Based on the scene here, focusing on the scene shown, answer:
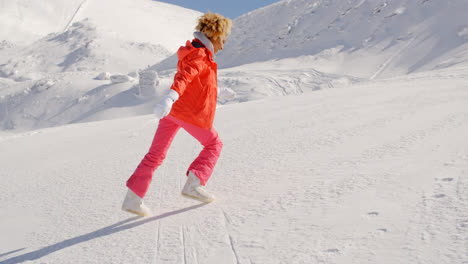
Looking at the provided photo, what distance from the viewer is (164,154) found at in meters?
2.08

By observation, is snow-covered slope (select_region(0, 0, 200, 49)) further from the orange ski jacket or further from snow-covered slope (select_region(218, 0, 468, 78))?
the orange ski jacket

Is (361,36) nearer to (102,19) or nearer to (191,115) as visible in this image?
(191,115)

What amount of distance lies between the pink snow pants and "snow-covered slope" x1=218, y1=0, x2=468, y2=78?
10262 mm

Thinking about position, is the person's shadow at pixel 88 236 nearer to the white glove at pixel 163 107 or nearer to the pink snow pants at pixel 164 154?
the pink snow pants at pixel 164 154

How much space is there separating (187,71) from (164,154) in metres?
0.48

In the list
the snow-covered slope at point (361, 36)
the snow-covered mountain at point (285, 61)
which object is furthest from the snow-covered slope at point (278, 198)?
the snow-covered slope at point (361, 36)

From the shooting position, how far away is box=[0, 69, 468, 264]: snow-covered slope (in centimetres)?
144

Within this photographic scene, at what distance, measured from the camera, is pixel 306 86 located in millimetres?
12531

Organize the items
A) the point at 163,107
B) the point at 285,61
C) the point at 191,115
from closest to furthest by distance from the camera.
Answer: the point at 163,107, the point at 191,115, the point at 285,61

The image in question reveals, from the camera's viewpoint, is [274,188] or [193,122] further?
[274,188]

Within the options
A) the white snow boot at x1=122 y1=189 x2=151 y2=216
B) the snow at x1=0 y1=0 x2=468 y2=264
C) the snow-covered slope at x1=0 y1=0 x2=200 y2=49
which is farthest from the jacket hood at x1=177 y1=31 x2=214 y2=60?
the snow-covered slope at x1=0 y1=0 x2=200 y2=49

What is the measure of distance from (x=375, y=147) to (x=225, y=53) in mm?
18213

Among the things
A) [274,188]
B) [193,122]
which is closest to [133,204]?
[193,122]

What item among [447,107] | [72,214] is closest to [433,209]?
[72,214]
